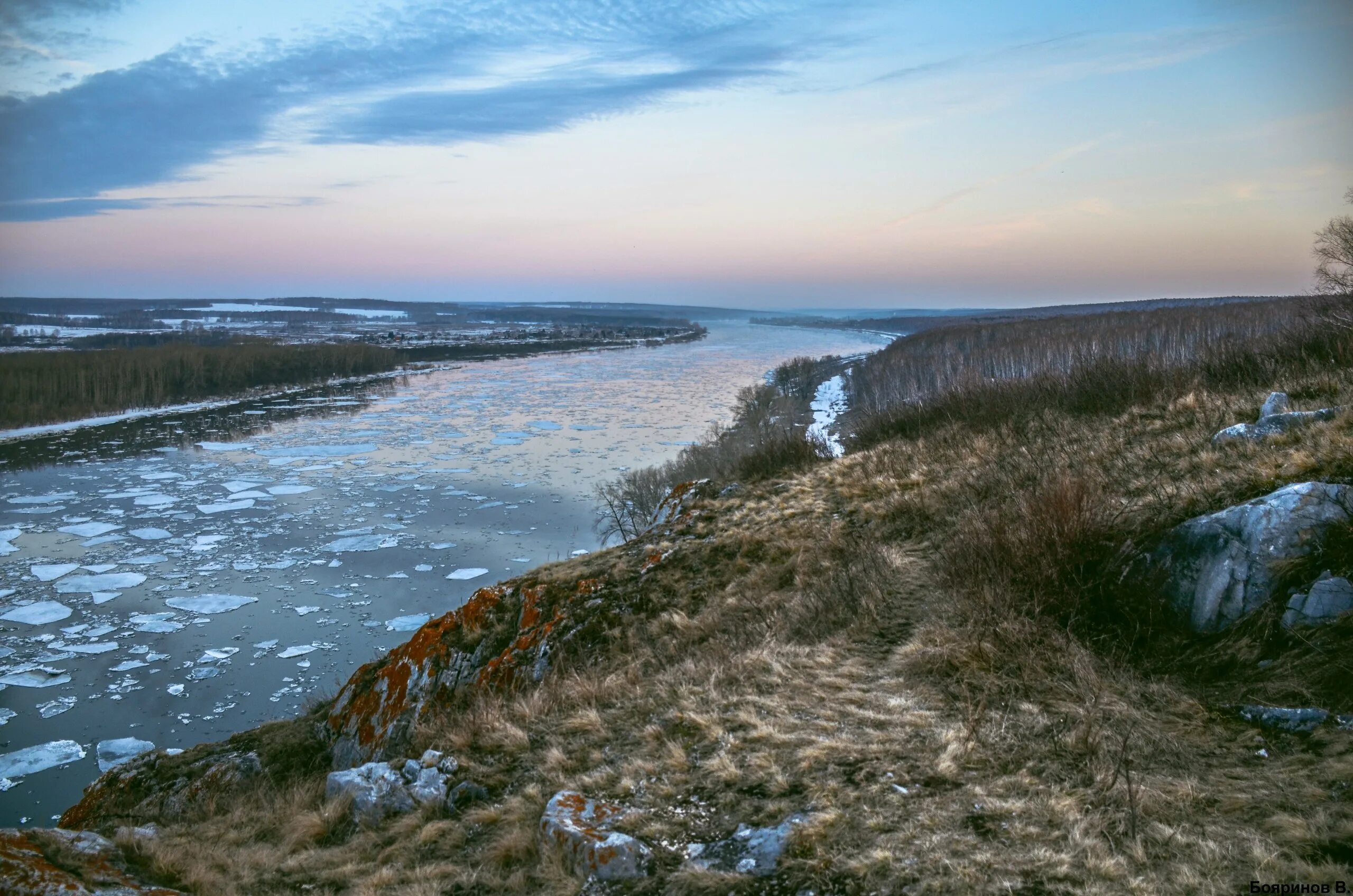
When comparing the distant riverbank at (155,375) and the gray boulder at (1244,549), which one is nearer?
the gray boulder at (1244,549)

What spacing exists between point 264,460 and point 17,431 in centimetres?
1426

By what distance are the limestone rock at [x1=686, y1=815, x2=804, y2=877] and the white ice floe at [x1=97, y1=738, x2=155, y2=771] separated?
7711mm

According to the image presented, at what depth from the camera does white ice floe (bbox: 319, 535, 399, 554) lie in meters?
15.1

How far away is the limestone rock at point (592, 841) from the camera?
3.42m

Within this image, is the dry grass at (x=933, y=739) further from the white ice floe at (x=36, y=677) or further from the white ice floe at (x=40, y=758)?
the white ice floe at (x=36, y=677)

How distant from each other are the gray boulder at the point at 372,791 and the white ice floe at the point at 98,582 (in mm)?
10945

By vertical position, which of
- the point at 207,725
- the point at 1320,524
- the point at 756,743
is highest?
the point at 1320,524

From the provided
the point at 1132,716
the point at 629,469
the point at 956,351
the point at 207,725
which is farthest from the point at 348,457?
the point at 956,351

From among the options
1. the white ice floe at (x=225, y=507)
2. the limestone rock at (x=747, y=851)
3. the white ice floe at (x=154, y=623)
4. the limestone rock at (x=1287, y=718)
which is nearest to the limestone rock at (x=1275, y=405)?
the limestone rock at (x=1287, y=718)

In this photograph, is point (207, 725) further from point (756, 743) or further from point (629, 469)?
point (629, 469)

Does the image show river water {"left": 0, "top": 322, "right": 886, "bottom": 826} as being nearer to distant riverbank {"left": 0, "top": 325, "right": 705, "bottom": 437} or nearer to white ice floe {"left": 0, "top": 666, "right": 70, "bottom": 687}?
white ice floe {"left": 0, "top": 666, "right": 70, "bottom": 687}

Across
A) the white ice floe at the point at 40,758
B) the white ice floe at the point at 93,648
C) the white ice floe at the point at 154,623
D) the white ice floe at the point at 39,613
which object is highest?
the white ice floe at the point at 39,613

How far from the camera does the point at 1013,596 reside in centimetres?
531

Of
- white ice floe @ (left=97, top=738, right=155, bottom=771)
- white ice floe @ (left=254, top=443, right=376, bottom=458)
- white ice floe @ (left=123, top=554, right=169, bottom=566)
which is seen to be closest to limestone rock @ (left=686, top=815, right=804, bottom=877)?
white ice floe @ (left=97, top=738, right=155, bottom=771)
